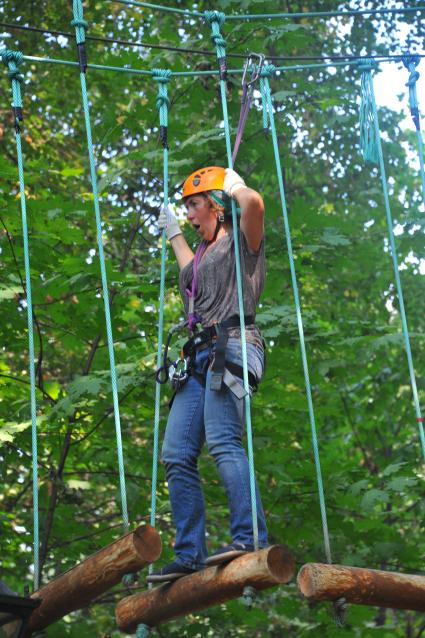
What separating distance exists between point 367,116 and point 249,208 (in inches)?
55.3

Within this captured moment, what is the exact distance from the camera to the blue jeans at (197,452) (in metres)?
3.94

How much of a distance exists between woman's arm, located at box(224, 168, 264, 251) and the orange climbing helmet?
7 cm

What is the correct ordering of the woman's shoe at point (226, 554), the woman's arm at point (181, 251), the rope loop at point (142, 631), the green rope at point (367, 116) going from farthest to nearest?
the green rope at point (367, 116) → the woman's arm at point (181, 251) → the rope loop at point (142, 631) → the woman's shoe at point (226, 554)

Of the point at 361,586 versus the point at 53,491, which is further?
the point at 53,491

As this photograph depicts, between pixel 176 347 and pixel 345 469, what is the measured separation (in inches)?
68.1

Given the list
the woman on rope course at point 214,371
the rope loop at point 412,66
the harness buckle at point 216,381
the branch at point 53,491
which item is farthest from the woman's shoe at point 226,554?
the branch at point 53,491

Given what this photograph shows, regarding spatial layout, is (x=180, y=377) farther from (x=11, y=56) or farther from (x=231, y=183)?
(x=11, y=56)

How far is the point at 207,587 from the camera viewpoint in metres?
3.76

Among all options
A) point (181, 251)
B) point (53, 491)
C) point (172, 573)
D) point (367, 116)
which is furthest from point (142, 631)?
point (367, 116)

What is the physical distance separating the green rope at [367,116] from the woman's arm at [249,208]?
1129mm

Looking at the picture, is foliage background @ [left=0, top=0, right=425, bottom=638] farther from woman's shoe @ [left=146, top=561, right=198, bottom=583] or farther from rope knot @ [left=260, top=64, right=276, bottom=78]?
woman's shoe @ [left=146, top=561, right=198, bottom=583]

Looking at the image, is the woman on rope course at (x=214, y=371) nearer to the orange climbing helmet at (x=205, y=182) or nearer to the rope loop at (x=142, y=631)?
the orange climbing helmet at (x=205, y=182)

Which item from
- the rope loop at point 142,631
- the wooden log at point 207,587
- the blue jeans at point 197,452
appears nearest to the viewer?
the wooden log at point 207,587

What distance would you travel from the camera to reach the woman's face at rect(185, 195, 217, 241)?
170 inches
